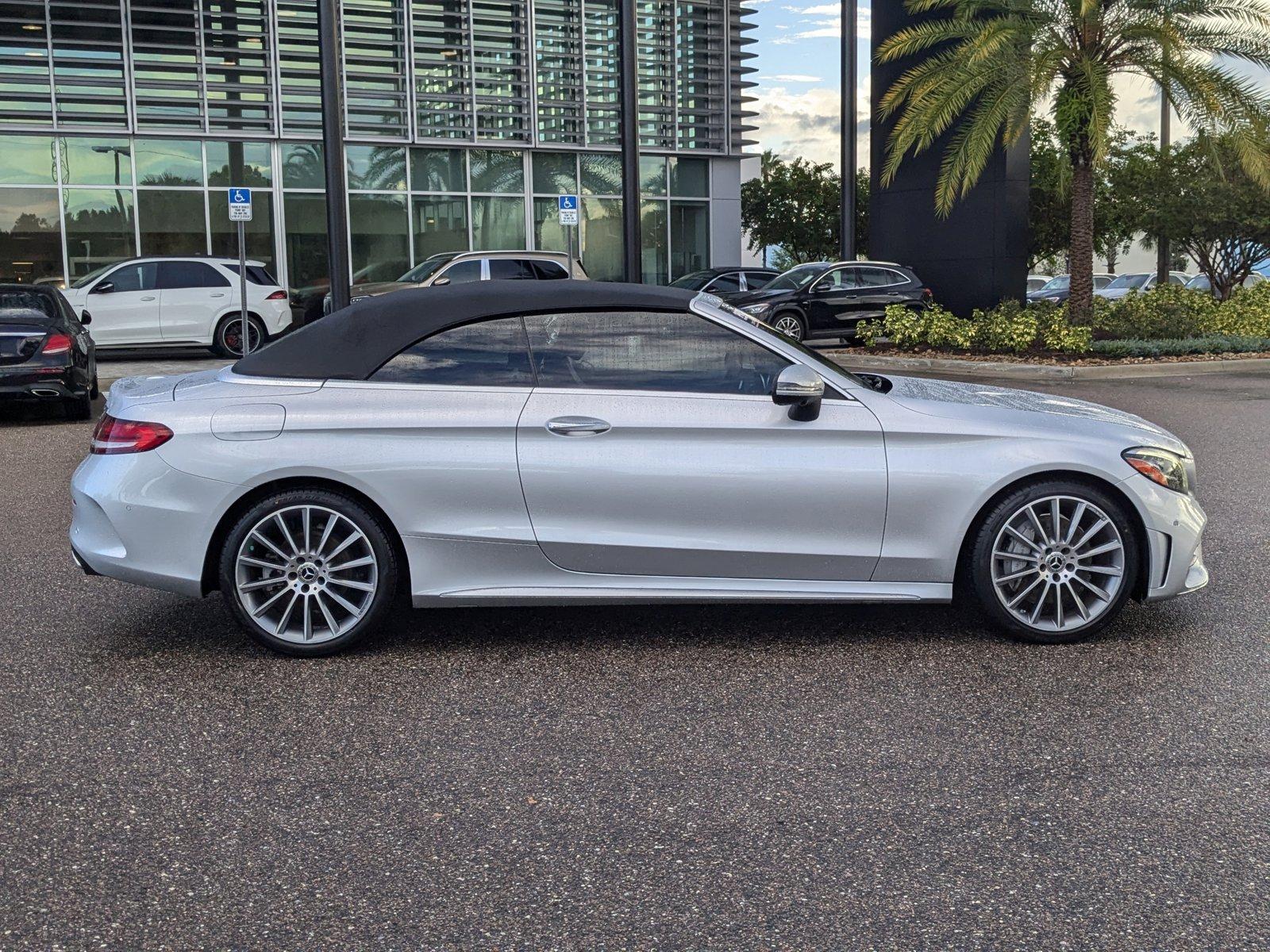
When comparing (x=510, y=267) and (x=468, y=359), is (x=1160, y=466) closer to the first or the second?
(x=468, y=359)

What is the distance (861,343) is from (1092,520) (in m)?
20.8

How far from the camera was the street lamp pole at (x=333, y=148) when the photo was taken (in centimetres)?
1897

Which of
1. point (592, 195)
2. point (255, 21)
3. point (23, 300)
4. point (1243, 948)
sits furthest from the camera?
point (592, 195)

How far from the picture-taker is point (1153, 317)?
76.9 ft

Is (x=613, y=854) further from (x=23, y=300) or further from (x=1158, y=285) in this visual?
(x=1158, y=285)

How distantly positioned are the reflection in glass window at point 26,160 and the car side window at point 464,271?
1065 cm

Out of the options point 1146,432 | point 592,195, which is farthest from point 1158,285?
point 1146,432

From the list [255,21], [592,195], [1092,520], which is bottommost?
[1092,520]

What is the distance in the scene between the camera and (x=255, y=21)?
31.1 m

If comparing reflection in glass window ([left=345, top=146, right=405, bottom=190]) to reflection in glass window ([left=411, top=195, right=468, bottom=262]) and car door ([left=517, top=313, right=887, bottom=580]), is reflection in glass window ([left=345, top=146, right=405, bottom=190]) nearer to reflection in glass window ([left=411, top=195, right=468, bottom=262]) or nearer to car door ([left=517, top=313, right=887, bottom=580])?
reflection in glass window ([left=411, top=195, right=468, bottom=262])

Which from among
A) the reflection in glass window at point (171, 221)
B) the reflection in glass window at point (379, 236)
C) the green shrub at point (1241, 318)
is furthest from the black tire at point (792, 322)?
the reflection in glass window at point (171, 221)

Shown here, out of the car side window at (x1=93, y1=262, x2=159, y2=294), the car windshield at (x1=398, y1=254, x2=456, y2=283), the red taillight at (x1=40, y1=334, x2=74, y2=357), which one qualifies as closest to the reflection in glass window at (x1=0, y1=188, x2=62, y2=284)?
the car side window at (x1=93, y1=262, x2=159, y2=294)

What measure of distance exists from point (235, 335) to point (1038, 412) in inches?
783

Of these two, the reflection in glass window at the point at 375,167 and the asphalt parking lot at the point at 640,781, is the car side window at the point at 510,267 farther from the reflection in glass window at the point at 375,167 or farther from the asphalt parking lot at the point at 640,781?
the asphalt parking lot at the point at 640,781
